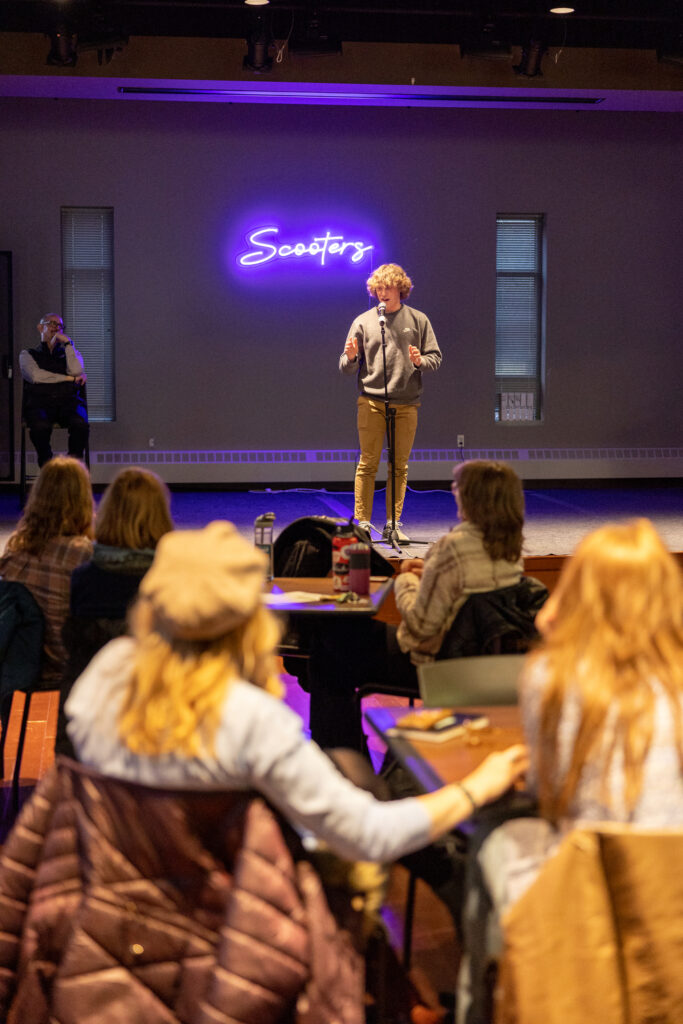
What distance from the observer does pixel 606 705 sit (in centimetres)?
168

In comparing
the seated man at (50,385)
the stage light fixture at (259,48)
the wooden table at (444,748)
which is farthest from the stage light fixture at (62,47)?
the wooden table at (444,748)

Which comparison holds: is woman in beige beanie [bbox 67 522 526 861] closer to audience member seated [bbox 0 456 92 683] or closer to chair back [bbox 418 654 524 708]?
chair back [bbox 418 654 524 708]

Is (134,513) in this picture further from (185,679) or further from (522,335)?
(522,335)

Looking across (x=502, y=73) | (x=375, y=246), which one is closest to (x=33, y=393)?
(x=375, y=246)

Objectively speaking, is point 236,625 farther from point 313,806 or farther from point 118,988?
point 118,988

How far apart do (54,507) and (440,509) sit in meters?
6.47

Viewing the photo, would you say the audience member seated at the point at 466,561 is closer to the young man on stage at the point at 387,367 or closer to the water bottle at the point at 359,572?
the water bottle at the point at 359,572

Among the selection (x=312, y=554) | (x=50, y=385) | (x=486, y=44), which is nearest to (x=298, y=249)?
(x=486, y=44)

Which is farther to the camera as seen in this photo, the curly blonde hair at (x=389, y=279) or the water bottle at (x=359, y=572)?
the curly blonde hair at (x=389, y=279)

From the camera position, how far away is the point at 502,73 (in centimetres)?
1027

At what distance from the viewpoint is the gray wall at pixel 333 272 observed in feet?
36.4

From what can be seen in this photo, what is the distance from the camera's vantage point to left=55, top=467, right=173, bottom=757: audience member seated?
3.08m

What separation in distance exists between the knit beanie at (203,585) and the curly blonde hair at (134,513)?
56.9 inches

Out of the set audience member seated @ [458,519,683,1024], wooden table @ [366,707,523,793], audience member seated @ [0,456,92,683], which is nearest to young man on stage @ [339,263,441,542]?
audience member seated @ [0,456,92,683]
